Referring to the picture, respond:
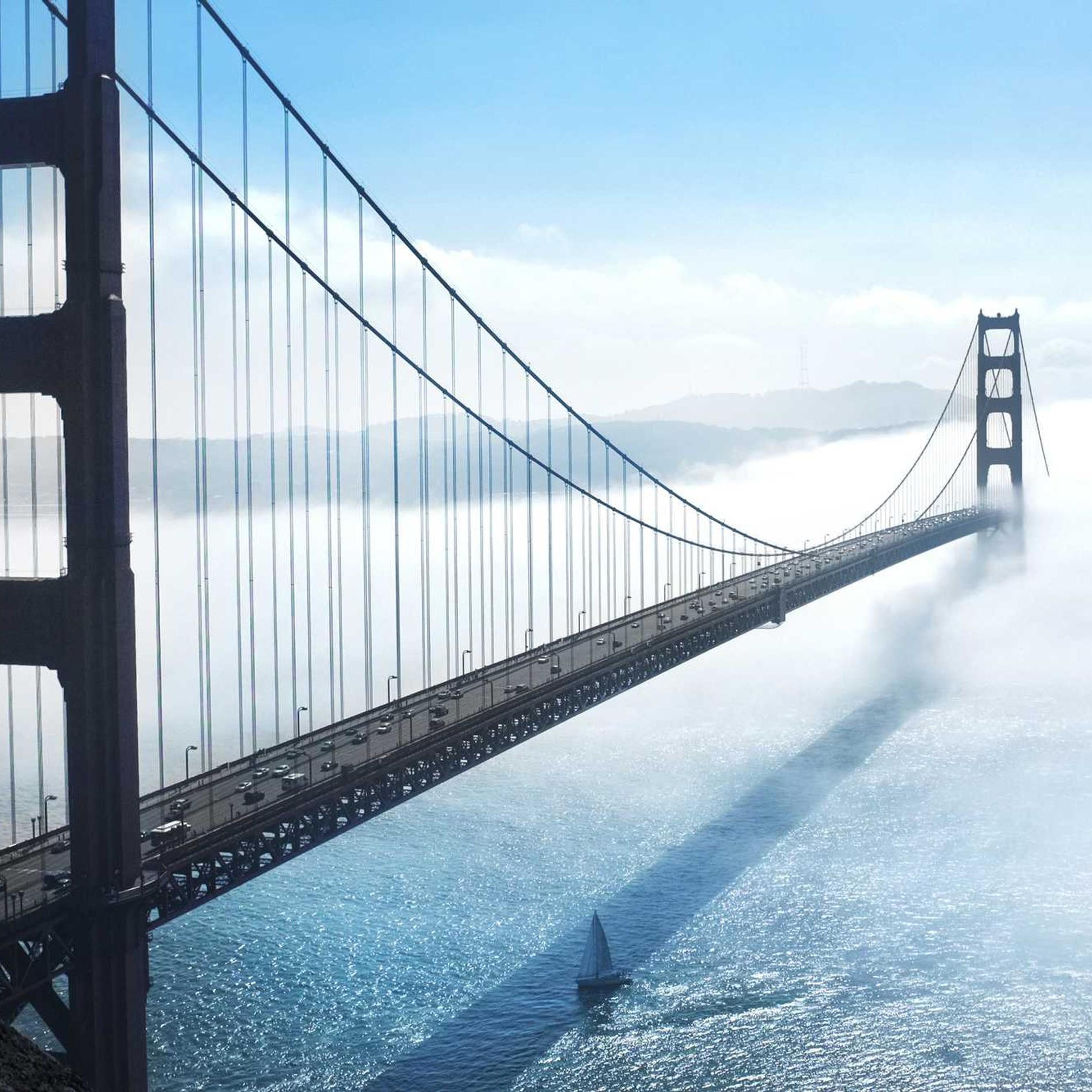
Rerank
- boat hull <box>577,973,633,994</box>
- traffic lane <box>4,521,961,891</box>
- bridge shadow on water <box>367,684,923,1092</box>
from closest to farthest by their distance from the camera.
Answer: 1. traffic lane <box>4,521,961,891</box>
2. bridge shadow on water <box>367,684,923,1092</box>
3. boat hull <box>577,973,633,994</box>

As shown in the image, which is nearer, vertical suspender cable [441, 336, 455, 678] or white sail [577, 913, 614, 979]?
white sail [577, 913, 614, 979]

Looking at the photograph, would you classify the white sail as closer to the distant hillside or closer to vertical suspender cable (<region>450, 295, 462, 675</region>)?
vertical suspender cable (<region>450, 295, 462, 675</region>)

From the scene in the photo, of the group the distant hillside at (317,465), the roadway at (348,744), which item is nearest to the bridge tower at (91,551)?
the roadway at (348,744)

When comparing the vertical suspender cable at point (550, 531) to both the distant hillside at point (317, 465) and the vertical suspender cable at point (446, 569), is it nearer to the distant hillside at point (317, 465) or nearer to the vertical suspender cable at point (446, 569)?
the vertical suspender cable at point (446, 569)

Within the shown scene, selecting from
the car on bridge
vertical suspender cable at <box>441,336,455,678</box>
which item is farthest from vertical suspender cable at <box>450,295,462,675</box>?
the car on bridge

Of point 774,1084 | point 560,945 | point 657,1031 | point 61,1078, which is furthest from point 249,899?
point 61,1078

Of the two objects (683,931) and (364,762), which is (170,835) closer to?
(364,762)

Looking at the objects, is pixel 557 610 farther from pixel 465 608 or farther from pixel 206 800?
pixel 206 800
